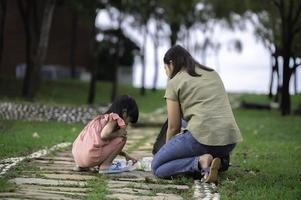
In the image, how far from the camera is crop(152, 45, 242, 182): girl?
21.7ft

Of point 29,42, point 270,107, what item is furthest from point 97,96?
point 270,107

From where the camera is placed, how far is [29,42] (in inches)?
964

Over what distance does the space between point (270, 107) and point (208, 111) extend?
829 inches

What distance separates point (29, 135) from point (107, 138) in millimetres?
4740

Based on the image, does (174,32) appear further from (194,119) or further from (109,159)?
(194,119)

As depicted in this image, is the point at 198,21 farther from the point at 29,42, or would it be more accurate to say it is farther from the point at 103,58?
the point at 29,42

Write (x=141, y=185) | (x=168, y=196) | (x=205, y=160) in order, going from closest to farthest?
(x=168, y=196) < (x=141, y=185) < (x=205, y=160)

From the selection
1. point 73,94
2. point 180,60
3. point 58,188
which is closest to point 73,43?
point 73,94

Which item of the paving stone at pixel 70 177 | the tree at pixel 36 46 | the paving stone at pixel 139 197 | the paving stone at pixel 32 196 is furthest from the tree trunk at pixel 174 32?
the paving stone at pixel 32 196

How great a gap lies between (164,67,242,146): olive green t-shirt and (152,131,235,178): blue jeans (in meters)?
0.12

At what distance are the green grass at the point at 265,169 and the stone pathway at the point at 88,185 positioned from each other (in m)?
0.37

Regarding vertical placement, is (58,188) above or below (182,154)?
below

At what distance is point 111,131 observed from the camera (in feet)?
23.3

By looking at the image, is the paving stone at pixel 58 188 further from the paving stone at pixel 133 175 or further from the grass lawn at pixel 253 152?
the grass lawn at pixel 253 152
